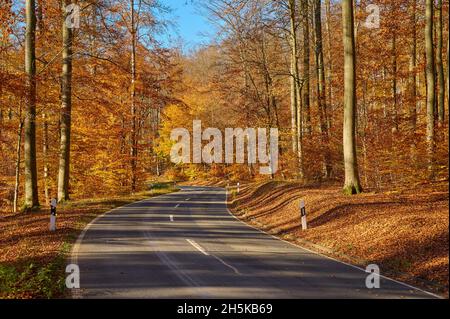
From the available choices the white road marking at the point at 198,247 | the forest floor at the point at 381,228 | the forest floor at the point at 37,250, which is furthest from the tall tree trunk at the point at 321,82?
the white road marking at the point at 198,247

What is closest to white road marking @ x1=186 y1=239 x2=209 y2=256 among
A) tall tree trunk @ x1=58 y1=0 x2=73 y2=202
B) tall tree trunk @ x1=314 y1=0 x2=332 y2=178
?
tall tree trunk @ x1=58 y1=0 x2=73 y2=202

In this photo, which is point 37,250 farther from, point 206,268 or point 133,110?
point 133,110

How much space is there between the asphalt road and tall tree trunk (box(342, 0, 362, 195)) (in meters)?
4.57

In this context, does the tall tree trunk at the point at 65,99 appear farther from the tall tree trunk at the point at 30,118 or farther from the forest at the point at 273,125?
the tall tree trunk at the point at 30,118

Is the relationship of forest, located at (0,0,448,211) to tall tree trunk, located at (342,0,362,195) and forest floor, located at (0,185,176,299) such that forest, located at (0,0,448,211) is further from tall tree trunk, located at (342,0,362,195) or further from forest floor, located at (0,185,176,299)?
forest floor, located at (0,185,176,299)

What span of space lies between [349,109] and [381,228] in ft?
21.1

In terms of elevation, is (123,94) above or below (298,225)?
above

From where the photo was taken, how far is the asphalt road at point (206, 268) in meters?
7.77

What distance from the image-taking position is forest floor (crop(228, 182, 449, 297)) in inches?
380

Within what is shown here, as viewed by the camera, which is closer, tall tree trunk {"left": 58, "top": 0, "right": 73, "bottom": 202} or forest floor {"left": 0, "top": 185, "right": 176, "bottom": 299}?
forest floor {"left": 0, "top": 185, "right": 176, "bottom": 299}
